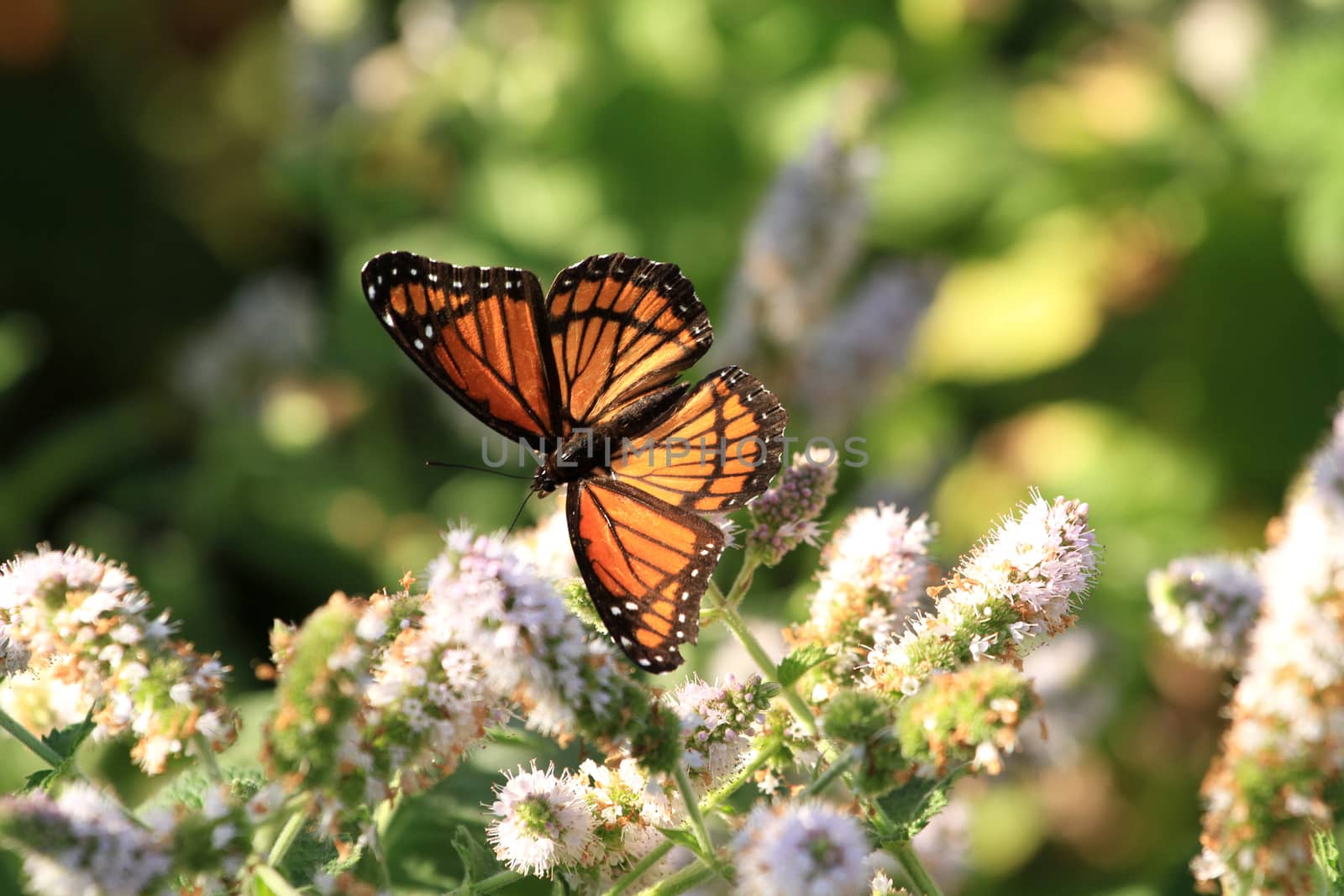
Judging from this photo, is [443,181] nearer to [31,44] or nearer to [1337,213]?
[31,44]

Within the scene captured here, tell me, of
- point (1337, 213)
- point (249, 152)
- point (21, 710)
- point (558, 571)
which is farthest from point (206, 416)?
point (1337, 213)

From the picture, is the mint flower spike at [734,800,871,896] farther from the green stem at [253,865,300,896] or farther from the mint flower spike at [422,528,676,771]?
the green stem at [253,865,300,896]

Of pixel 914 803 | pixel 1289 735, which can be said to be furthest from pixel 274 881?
pixel 1289 735

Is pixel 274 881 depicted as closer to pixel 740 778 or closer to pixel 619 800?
pixel 619 800

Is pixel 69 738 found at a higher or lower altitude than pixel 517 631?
higher

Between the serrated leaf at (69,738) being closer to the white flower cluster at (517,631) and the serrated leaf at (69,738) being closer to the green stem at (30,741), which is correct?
the green stem at (30,741)

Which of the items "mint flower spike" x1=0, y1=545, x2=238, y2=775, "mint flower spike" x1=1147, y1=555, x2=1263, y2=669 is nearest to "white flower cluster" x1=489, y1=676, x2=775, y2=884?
"mint flower spike" x1=0, y1=545, x2=238, y2=775
